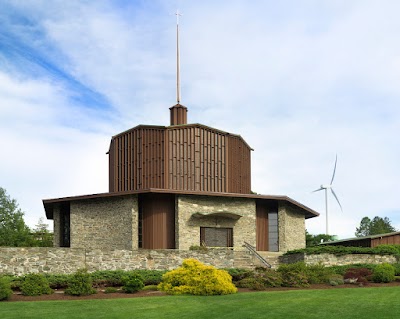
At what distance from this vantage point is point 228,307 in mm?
18547

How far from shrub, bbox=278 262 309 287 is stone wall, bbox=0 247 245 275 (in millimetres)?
4667

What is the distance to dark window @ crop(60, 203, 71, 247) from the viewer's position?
3994cm

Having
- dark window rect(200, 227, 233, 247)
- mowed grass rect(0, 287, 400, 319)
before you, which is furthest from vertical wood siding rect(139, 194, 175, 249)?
mowed grass rect(0, 287, 400, 319)

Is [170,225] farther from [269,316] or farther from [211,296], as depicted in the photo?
[269,316]

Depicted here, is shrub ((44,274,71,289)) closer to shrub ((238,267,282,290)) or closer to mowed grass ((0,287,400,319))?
mowed grass ((0,287,400,319))

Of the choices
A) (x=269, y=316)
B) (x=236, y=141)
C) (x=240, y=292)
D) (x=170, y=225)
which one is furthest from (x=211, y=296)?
(x=236, y=141)

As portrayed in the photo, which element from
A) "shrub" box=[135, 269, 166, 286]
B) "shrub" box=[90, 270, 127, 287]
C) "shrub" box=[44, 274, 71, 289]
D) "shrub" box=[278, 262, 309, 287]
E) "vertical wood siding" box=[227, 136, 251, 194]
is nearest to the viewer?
"shrub" box=[44, 274, 71, 289]

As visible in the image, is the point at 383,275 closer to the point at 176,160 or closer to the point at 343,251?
the point at 343,251

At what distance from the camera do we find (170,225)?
1439 inches

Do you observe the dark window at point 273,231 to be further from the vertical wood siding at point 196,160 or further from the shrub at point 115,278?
the shrub at point 115,278

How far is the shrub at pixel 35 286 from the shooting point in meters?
22.2

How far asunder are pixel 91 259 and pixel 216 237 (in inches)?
424

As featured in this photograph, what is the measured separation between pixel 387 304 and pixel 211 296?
6206 millimetres

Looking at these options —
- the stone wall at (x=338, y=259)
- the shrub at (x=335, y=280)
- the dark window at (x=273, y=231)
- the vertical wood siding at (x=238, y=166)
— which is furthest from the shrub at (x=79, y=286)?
the dark window at (x=273, y=231)
